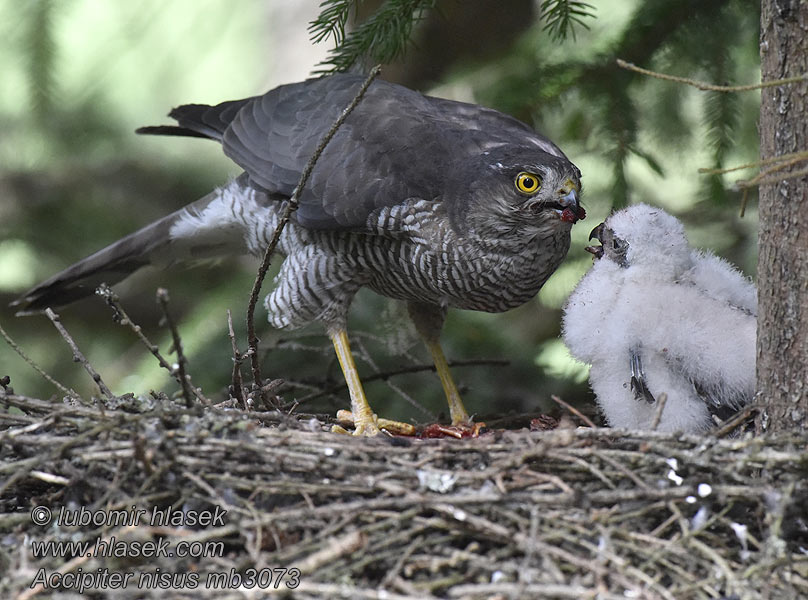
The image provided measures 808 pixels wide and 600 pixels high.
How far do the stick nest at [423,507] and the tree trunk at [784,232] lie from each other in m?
0.20

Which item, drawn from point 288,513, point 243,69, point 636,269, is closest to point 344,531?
point 288,513

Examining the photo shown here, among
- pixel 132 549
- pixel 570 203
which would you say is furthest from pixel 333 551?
pixel 570 203

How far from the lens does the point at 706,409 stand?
3326mm

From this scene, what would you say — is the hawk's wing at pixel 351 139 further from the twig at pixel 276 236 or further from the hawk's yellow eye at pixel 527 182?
the twig at pixel 276 236

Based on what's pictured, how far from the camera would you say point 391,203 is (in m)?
3.93

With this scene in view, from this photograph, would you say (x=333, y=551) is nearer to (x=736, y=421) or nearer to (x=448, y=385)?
(x=736, y=421)

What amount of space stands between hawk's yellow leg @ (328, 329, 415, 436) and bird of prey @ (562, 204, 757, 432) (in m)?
0.95

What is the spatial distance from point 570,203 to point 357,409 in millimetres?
1377

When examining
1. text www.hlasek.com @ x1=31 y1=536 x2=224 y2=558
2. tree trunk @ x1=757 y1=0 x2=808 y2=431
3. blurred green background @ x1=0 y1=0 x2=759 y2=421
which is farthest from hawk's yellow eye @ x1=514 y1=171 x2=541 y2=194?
text www.hlasek.com @ x1=31 y1=536 x2=224 y2=558

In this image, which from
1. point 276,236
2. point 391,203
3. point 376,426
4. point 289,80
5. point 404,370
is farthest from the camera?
point 289,80

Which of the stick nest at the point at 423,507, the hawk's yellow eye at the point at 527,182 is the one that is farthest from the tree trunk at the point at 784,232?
the hawk's yellow eye at the point at 527,182

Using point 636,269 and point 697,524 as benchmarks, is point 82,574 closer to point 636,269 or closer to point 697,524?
point 697,524

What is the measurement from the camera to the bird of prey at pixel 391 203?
384cm

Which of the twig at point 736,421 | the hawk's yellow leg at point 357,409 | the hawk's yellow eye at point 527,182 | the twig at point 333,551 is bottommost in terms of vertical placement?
the twig at point 333,551
